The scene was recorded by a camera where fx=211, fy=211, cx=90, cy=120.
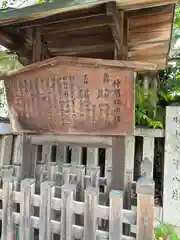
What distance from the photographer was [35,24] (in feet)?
6.27

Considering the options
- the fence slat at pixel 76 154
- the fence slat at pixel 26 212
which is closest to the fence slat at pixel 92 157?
the fence slat at pixel 76 154

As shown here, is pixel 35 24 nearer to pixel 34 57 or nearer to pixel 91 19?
pixel 34 57

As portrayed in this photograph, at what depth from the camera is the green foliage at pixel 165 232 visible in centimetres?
243

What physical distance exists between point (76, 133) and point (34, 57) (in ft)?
2.94

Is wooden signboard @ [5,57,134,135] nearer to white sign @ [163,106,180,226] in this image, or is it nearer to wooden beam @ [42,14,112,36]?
wooden beam @ [42,14,112,36]

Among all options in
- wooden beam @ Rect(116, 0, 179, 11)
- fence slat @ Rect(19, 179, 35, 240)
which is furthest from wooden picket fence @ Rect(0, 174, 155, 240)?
wooden beam @ Rect(116, 0, 179, 11)

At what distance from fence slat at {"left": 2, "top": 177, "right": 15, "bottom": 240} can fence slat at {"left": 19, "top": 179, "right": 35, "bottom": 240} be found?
0.37ft

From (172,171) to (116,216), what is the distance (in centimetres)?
131

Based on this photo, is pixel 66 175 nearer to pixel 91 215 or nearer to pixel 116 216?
pixel 91 215

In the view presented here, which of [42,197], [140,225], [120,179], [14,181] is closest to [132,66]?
[120,179]

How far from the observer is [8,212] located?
1.80 metres

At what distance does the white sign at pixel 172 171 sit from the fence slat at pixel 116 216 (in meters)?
1.25

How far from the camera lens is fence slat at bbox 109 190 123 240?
1.49 m

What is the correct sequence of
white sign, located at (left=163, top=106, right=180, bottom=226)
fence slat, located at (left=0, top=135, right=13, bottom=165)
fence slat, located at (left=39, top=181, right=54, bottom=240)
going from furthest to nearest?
1. fence slat, located at (left=0, top=135, right=13, bottom=165)
2. white sign, located at (left=163, top=106, right=180, bottom=226)
3. fence slat, located at (left=39, top=181, right=54, bottom=240)
